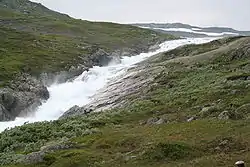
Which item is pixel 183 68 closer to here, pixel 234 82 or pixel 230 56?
pixel 230 56

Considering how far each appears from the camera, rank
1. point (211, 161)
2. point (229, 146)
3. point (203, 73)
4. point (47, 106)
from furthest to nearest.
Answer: point (47, 106), point (203, 73), point (229, 146), point (211, 161)

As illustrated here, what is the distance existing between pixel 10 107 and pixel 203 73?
3826 cm

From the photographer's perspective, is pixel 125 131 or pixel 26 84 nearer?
pixel 125 131

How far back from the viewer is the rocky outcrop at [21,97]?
283 ft

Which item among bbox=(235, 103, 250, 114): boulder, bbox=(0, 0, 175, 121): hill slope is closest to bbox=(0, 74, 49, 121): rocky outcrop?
bbox=(0, 0, 175, 121): hill slope

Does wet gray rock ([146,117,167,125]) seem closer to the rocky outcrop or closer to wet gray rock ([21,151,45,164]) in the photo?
wet gray rock ([21,151,45,164])

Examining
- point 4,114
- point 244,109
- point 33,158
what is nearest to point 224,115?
point 244,109

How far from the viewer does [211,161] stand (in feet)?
102

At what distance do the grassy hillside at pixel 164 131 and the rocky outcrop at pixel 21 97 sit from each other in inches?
1001

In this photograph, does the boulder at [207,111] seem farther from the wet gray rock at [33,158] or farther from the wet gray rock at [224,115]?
the wet gray rock at [33,158]

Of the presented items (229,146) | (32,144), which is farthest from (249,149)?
(32,144)

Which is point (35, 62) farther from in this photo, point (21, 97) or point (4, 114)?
point (4, 114)

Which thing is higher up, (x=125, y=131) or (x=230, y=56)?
(x=230, y=56)

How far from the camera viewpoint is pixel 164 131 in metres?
44.8
